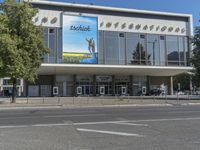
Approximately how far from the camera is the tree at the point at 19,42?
34.3m

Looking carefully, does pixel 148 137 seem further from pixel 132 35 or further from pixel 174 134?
pixel 132 35

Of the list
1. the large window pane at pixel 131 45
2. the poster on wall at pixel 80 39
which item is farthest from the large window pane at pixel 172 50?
the poster on wall at pixel 80 39

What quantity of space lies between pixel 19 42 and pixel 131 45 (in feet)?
119

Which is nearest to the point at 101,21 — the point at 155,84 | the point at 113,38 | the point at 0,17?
the point at 113,38

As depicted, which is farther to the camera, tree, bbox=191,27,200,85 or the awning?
the awning

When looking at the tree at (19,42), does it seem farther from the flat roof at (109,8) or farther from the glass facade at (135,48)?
the glass facade at (135,48)

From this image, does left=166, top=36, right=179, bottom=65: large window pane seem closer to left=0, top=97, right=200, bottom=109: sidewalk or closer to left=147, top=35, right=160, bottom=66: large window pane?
left=147, top=35, right=160, bottom=66: large window pane

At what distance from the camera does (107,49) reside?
66.5 meters

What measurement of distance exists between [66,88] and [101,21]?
568 inches

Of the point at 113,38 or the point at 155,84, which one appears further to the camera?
the point at 155,84

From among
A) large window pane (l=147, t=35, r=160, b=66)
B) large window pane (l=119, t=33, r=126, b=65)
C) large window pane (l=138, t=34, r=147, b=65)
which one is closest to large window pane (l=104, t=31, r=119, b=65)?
large window pane (l=119, t=33, r=126, b=65)

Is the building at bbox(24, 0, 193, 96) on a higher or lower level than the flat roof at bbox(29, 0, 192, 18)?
lower

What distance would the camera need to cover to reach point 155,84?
76.1 meters

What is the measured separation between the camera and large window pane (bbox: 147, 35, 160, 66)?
68969mm
